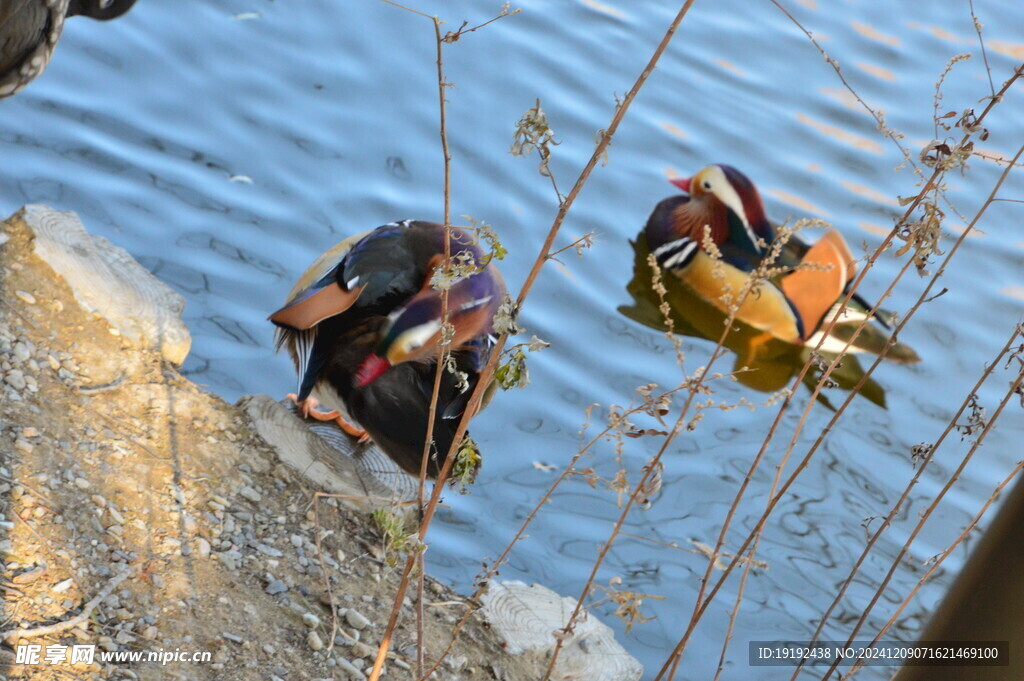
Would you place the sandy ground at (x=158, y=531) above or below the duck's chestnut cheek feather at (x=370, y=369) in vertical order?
below

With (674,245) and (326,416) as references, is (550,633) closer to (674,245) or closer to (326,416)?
(326,416)

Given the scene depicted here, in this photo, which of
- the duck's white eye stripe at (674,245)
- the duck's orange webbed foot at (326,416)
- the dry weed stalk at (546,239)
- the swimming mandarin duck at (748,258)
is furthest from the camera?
the duck's white eye stripe at (674,245)

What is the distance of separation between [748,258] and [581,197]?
3.36 feet

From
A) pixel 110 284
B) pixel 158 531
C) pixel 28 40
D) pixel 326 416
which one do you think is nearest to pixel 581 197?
pixel 326 416

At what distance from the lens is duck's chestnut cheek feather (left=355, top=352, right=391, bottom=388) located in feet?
11.4

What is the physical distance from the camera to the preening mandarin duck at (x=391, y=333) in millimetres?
→ 3400

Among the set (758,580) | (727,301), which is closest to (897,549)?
(758,580)

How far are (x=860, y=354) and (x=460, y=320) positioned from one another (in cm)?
338

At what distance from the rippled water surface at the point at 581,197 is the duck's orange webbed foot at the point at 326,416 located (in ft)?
1.69

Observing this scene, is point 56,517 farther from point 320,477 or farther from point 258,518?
point 320,477

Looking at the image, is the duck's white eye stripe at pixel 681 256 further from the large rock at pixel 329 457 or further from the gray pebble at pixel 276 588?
the gray pebble at pixel 276 588

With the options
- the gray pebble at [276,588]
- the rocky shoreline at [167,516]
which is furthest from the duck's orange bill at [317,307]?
the gray pebble at [276,588]

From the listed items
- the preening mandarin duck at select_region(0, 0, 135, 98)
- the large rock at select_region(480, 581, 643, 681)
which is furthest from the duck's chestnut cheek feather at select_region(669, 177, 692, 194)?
the preening mandarin duck at select_region(0, 0, 135, 98)

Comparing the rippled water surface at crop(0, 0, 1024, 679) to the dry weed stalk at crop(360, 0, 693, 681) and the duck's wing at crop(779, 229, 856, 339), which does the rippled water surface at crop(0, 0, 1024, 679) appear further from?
the dry weed stalk at crop(360, 0, 693, 681)
